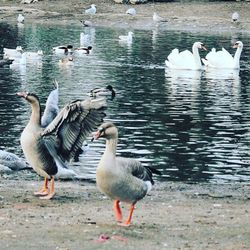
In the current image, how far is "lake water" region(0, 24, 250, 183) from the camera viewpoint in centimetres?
1777

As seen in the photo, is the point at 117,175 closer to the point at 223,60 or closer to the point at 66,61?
the point at 66,61

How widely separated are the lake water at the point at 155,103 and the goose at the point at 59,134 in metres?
2.98

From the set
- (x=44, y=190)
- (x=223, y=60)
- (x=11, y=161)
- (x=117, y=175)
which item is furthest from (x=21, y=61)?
(x=117, y=175)

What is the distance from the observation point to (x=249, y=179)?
16.2 m

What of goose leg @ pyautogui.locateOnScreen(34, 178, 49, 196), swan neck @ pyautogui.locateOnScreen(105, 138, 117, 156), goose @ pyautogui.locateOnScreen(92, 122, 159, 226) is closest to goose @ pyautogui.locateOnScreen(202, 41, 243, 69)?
goose leg @ pyautogui.locateOnScreen(34, 178, 49, 196)

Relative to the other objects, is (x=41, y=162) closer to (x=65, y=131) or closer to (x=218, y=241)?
(x=65, y=131)

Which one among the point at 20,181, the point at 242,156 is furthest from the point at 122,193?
the point at 242,156

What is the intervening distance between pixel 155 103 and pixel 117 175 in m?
15.6

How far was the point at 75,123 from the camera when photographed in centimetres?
1237

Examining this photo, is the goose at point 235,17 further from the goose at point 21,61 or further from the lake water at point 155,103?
the goose at point 21,61

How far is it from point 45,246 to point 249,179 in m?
7.34

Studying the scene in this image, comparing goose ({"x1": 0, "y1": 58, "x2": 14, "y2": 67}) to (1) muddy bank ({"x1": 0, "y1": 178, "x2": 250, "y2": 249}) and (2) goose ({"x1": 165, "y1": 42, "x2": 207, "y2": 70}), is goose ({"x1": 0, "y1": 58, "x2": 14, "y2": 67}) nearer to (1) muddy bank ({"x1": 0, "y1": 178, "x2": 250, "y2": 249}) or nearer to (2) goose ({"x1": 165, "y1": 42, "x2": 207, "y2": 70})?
(2) goose ({"x1": 165, "y1": 42, "x2": 207, "y2": 70})

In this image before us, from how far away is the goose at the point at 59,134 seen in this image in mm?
12227

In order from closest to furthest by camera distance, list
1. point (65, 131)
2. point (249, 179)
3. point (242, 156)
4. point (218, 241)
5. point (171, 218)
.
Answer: point (218, 241), point (171, 218), point (65, 131), point (249, 179), point (242, 156)
